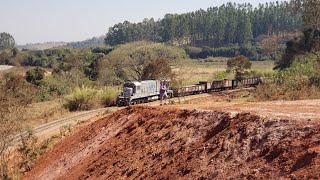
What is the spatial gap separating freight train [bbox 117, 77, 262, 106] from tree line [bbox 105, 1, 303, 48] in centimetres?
8716

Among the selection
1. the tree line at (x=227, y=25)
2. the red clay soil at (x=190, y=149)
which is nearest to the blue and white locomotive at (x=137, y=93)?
the red clay soil at (x=190, y=149)

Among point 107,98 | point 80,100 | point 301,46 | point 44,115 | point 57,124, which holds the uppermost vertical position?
point 301,46

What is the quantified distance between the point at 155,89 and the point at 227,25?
102m

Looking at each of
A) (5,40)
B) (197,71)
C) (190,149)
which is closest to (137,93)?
(190,149)

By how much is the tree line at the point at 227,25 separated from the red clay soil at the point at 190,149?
389ft

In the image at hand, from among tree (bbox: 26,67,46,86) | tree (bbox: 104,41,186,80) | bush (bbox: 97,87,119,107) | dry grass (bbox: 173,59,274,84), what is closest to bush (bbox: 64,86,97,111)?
bush (bbox: 97,87,119,107)

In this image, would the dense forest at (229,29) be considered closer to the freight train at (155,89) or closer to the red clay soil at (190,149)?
the freight train at (155,89)

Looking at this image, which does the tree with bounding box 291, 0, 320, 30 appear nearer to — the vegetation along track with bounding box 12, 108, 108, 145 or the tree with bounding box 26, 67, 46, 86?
the vegetation along track with bounding box 12, 108, 108, 145

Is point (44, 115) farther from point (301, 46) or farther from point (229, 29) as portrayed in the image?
point (229, 29)

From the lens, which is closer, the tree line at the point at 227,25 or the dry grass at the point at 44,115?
the dry grass at the point at 44,115

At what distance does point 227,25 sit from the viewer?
135 m

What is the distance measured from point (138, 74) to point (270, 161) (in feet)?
146

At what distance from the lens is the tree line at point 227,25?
13438 cm

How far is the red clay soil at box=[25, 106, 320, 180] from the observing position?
9.27 m
